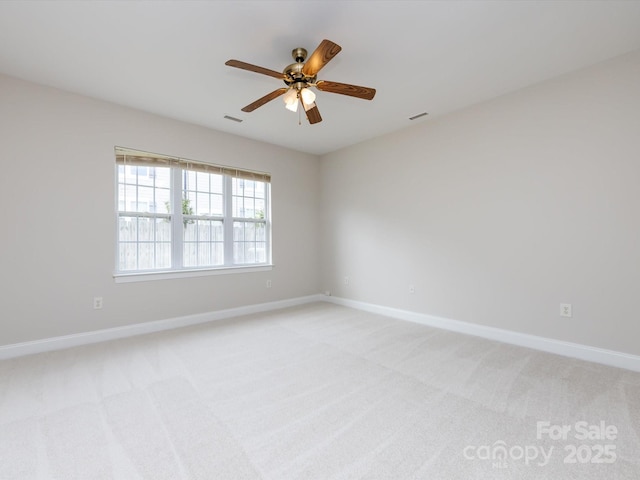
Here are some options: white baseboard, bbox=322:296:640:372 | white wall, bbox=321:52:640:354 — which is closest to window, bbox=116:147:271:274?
white wall, bbox=321:52:640:354

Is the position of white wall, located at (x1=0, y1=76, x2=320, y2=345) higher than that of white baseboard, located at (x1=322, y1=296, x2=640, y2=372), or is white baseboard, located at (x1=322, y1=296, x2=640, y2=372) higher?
white wall, located at (x1=0, y1=76, x2=320, y2=345)

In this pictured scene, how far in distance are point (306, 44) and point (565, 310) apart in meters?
3.47

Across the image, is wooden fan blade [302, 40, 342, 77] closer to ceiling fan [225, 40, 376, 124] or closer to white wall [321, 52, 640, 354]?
ceiling fan [225, 40, 376, 124]

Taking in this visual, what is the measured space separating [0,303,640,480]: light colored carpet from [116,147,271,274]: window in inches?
46.8

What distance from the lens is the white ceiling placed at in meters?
2.02

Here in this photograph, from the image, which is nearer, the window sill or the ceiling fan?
the ceiling fan

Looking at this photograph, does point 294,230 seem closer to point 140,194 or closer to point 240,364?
point 140,194

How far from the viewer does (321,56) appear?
1981 millimetres

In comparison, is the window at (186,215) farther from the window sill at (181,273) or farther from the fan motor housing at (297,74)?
the fan motor housing at (297,74)

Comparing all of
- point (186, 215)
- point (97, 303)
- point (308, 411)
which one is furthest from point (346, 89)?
point (97, 303)

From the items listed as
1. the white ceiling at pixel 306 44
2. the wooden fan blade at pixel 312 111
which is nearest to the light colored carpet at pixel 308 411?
the wooden fan blade at pixel 312 111

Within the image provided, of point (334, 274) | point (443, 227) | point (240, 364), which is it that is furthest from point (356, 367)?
point (334, 274)

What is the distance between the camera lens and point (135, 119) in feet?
11.6

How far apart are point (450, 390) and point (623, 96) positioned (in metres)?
2.98
